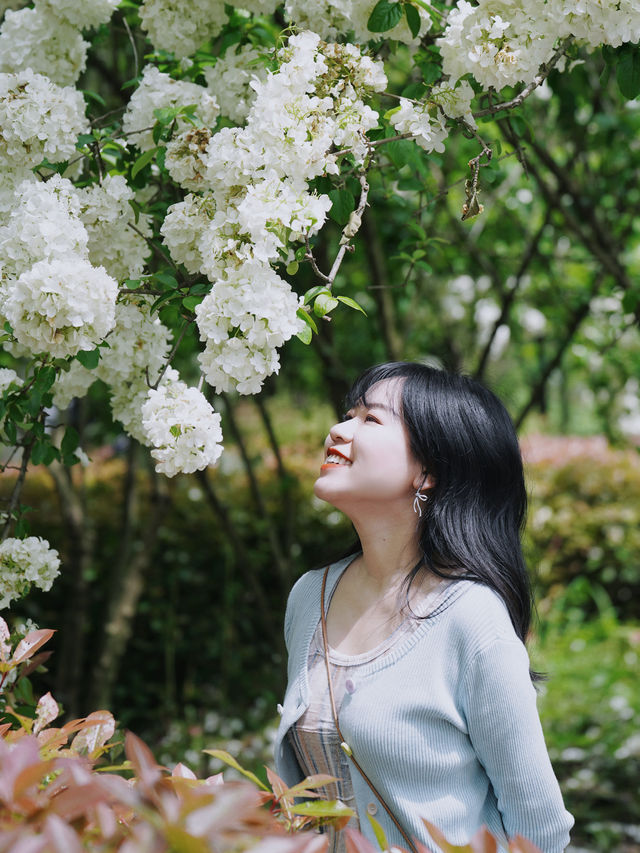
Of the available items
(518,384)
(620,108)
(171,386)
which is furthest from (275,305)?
(518,384)

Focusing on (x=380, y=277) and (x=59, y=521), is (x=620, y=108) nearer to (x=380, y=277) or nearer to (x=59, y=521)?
(x=380, y=277)

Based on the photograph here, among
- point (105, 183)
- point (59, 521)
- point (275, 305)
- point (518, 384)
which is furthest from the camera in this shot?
point (518, 384)

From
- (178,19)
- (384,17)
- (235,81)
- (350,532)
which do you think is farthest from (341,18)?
(350,532)

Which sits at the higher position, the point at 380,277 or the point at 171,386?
the point at 380,277

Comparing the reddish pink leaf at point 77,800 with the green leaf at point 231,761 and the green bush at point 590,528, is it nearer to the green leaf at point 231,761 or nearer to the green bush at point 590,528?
the green leaf at point 231,761

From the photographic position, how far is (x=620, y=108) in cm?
391

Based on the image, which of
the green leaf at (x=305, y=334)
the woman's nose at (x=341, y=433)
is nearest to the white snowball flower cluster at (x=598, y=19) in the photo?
the green leaf at (x=305, y=334)

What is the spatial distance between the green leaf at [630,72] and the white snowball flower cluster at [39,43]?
1168 millimetres

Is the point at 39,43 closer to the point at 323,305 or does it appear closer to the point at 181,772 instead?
the point at 323,305

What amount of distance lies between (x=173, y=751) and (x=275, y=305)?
3397 mm

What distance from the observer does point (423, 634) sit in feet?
5.11

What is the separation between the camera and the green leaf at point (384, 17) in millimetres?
1644

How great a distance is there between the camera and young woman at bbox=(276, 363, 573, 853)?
1.48 meters

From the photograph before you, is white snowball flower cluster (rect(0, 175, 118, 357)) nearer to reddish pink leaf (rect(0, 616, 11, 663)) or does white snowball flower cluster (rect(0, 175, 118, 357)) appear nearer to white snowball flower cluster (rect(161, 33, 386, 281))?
white snowball flower cluster (rect(161, 33, 386, 281))
